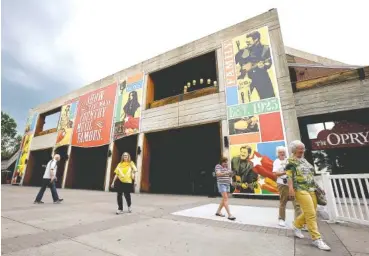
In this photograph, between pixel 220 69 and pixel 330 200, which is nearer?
pixel 330 200

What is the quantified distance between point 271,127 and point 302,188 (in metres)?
6.58

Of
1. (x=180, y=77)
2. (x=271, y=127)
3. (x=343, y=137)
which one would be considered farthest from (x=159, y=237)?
(x=180, y=77)

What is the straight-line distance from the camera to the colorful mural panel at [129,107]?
47.6ft

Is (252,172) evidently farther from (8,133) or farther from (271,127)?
(8,133)

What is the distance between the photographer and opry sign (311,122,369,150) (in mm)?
9867

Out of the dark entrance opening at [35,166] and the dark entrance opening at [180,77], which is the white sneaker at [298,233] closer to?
the dark entrance opening at [180,77]

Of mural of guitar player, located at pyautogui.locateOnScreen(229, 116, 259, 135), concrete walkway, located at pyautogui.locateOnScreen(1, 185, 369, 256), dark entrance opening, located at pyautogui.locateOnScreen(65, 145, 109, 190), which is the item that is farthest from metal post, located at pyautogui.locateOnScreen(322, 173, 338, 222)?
dark entrance opening, located at pyautogui.locateOnScreen(65, 145, 109, 190)

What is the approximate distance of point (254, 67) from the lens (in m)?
11.1

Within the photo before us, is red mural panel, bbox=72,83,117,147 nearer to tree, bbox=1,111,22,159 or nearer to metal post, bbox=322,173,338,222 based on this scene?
metal post, bbox=322,173,338,222

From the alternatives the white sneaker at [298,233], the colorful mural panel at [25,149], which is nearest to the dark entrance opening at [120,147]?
the white sneaker at [298,233]

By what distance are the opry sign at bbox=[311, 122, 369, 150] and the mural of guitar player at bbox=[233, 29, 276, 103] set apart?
3298 mm

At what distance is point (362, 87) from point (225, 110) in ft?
19.1

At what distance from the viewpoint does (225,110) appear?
1133cm

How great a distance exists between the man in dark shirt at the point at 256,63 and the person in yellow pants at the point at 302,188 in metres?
7.08
